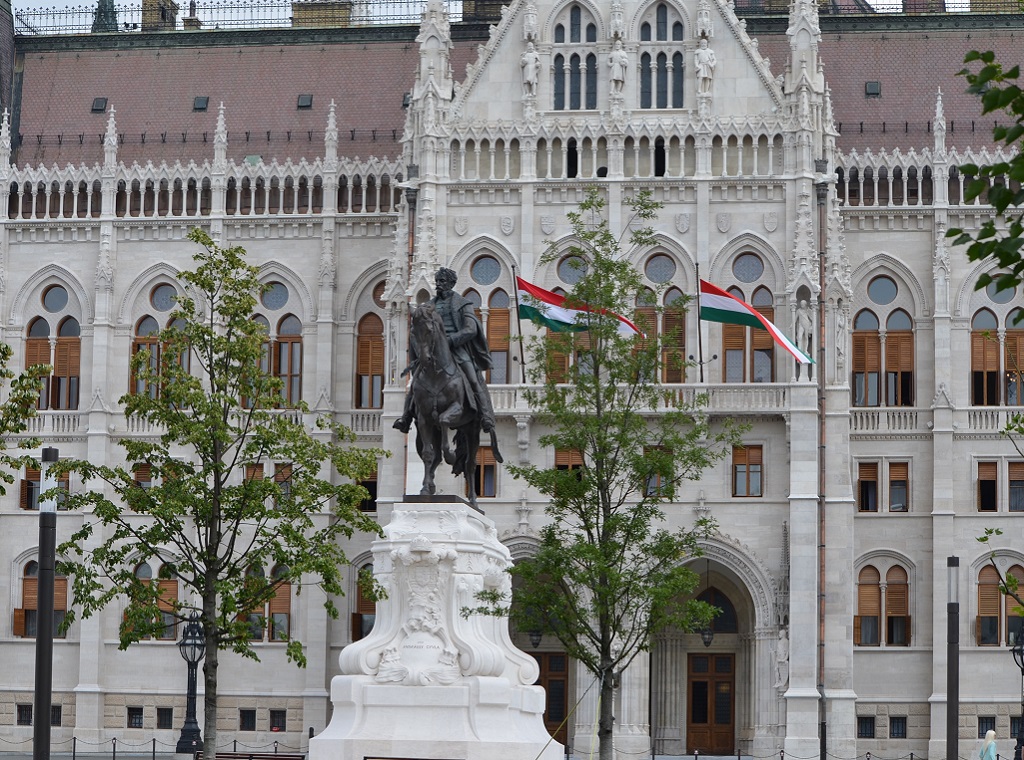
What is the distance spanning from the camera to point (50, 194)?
63250mm

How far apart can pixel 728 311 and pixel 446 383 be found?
24049mm

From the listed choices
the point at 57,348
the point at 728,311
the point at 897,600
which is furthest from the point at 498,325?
the point at 57,348

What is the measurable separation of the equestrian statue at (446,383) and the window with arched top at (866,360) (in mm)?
31052

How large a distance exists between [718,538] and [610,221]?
381 inches

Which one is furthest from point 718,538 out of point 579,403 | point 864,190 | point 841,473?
point 579,403

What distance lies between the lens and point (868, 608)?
5875 centimetres

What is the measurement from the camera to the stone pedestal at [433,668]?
27.9 metres

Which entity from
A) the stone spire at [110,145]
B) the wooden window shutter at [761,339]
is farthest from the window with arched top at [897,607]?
the stone spire at [110,145]

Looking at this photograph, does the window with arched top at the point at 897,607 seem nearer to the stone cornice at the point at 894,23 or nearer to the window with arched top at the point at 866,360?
the window with arched top at the point at 866,360

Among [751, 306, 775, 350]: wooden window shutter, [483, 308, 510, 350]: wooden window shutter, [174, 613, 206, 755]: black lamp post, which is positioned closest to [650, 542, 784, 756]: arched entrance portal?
[751, 306, 775, 350]: wooden window shutter

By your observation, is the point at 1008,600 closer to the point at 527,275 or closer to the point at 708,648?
the point at 708,648

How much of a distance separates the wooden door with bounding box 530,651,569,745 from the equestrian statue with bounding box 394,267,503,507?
1115 inches

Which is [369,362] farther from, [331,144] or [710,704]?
[710,704]

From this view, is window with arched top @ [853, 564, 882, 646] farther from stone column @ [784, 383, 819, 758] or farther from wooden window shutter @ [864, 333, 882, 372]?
wooden window shutter @ [864, 333, 882, 372]
